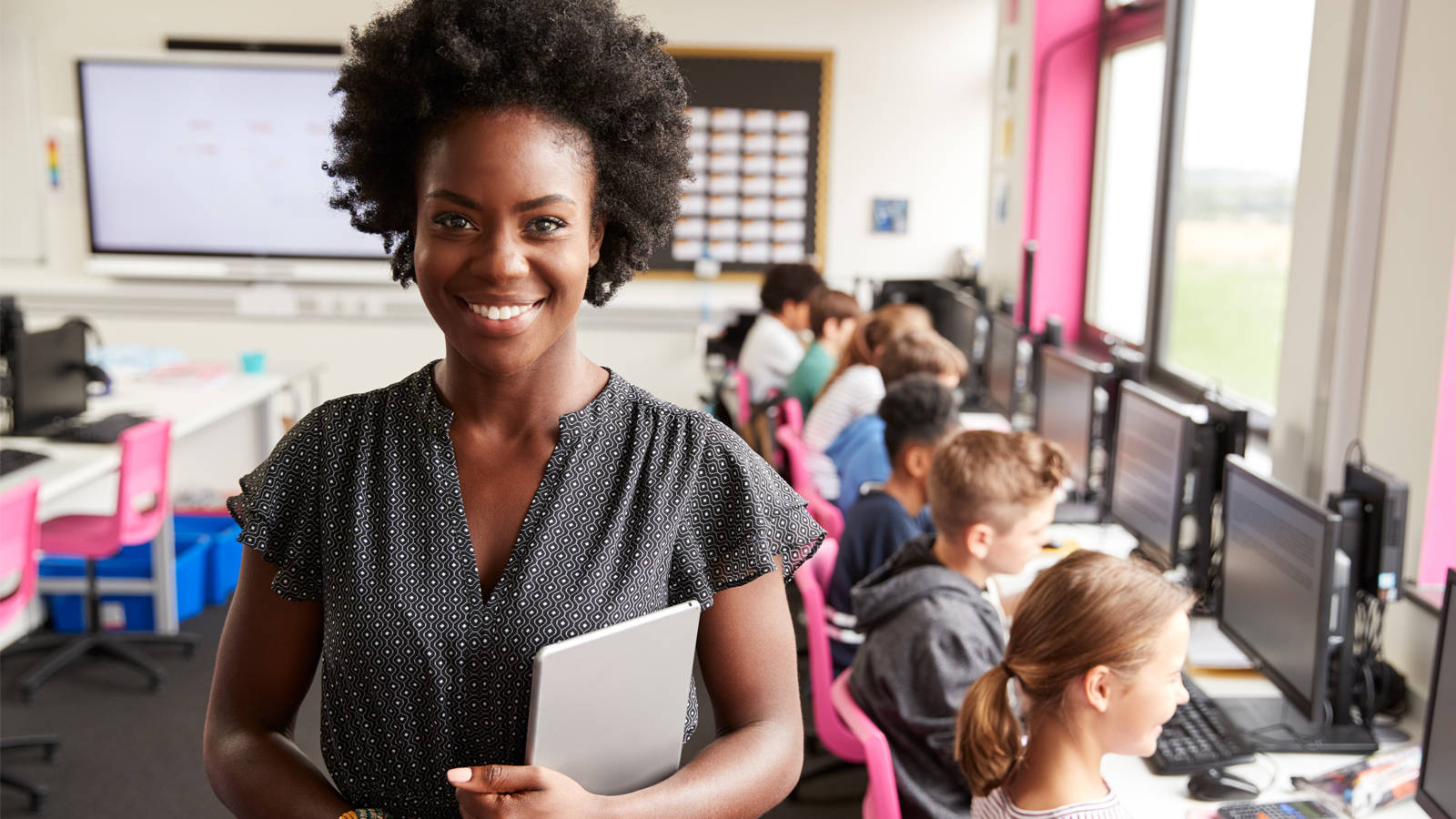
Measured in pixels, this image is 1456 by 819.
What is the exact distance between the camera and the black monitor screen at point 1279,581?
73.1 inches

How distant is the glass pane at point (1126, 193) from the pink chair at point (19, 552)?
368cm

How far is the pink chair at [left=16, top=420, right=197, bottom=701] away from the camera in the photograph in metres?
3.55

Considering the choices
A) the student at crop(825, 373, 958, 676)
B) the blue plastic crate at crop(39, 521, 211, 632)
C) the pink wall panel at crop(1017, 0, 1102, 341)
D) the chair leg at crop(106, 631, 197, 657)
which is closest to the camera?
the student at crop(825, 373, 958, 676)

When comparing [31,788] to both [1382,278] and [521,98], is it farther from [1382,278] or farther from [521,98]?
[1382,278]

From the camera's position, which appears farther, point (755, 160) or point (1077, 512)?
point (755, 160)

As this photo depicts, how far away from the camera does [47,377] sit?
382 cm

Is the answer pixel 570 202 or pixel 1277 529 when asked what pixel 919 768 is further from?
pixel 570 202

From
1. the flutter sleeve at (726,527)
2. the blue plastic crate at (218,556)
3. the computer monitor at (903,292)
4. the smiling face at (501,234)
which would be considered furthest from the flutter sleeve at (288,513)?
the computer monitor at (903,292)

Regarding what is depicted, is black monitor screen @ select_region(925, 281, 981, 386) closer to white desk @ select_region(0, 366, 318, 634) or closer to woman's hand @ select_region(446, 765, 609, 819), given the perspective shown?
white desk @ select_region(0, 366, 318, 634)

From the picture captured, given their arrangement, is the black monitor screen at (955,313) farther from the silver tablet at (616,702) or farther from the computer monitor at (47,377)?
the silver tablet at (616,702)

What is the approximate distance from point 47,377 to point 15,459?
54 centimetres

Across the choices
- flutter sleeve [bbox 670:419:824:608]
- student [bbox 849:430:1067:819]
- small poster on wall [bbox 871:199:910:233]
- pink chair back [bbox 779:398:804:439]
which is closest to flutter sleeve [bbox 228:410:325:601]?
flutter sleeve [bbox 670:419:824:608]

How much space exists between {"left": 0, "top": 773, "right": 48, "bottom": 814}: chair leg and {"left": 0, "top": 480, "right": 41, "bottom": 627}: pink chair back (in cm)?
36

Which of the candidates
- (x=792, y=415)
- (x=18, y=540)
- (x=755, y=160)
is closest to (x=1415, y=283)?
(x=792, y=415)
